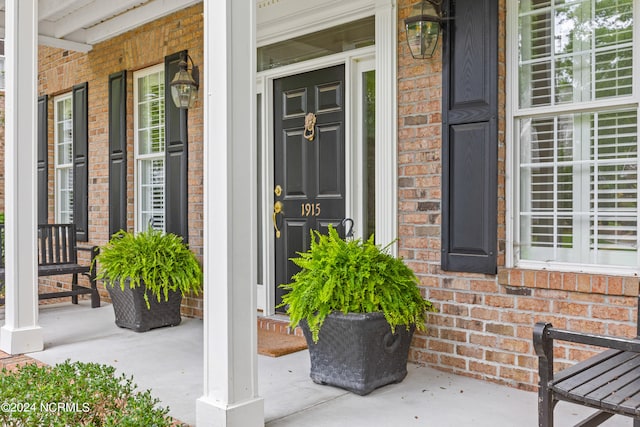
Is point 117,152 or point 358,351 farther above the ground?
point 117,152

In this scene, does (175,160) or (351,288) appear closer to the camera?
(351,288)

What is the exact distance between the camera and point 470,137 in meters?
3.44

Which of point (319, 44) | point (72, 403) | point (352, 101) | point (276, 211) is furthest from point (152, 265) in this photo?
point (72, 403)

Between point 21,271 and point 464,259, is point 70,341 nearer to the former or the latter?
point 21,271

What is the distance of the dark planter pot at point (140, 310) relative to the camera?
15.9 feet

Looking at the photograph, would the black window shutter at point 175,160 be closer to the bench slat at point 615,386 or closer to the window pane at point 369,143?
the window pane at point 369,143

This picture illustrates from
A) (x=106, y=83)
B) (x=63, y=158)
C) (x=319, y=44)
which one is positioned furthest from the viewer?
(x=63, y=158)

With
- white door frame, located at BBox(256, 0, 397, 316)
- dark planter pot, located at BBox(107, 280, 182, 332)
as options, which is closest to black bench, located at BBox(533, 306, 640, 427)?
white door frame, located at BBox(256, 0, 397, 316)

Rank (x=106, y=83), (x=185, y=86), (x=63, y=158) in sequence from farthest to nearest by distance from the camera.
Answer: (x=63, y=158) < (x=106, y=83) < (x=185, y=86)

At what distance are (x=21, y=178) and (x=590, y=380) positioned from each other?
12.8 ft

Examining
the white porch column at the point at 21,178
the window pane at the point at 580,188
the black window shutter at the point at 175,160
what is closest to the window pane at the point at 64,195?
the black window shutter at the point at 175,160

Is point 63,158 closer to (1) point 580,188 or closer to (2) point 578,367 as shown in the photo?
(1) point 580,188

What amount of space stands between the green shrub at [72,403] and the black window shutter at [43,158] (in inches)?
227

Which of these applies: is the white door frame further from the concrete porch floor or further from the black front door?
the concrete porch floor
